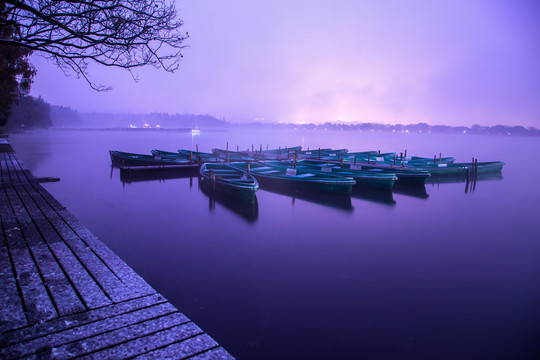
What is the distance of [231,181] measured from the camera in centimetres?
1694

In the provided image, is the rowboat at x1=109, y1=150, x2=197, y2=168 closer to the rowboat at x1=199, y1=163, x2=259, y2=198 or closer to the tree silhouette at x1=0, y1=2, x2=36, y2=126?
the rowboat at x1=199, y1=163, x2=259, y2=198

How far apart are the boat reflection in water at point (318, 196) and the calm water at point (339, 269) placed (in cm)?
16

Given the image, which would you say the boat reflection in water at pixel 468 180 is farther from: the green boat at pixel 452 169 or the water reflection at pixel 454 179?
the green boat at pixel 452 169

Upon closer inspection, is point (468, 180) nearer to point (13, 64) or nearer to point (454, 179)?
point (454, 179)

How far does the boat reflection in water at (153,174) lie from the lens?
2416 cm

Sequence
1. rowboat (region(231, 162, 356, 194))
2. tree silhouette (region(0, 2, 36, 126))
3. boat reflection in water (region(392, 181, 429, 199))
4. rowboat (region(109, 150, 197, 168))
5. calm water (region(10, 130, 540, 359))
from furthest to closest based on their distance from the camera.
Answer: rowboat (region(109, 150, 197, 168)) < boat reflection in water (region(392, 181, 429, 199)) < rowboat (region(231, 162, 356, 194)) < tree silhouette (region(0, 2, 36, 126)) < calm water (region(10, 130, 540, 359))

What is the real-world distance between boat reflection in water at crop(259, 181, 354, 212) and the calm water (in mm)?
163

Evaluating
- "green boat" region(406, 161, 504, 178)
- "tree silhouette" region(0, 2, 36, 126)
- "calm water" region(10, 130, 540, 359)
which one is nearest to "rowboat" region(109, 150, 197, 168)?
"calm water" region(10, 130, 540, 359)

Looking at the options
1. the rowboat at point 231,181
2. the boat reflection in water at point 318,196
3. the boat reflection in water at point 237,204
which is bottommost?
the boat reflection in water at point 237,204

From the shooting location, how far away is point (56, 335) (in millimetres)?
3541

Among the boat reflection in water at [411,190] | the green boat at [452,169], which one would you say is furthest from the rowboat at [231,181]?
the green boat at [452,169]

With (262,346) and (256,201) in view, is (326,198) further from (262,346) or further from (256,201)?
(262,346)

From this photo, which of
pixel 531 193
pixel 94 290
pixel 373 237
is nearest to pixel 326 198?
pixel 373 237

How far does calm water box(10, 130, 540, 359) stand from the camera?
631 cm
